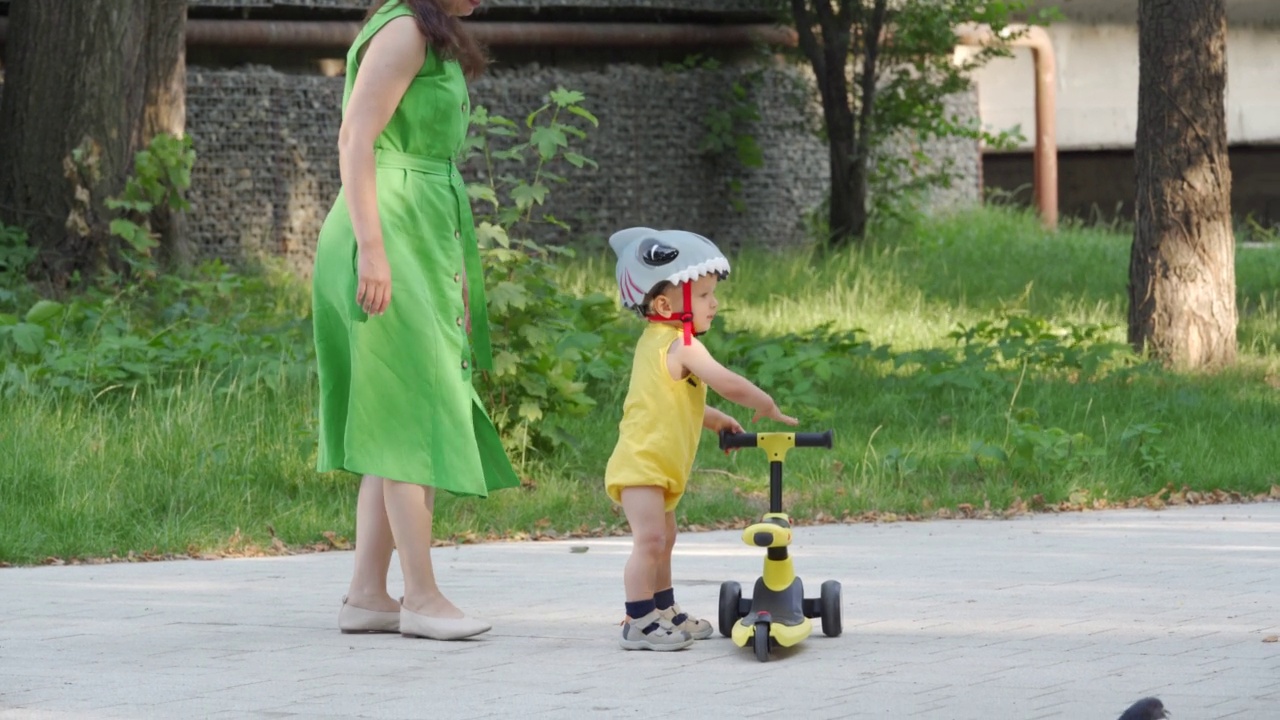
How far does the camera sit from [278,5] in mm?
16219

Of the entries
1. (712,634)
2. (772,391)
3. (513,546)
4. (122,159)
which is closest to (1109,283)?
(772,391)

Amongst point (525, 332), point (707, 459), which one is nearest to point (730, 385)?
point (525, 332)

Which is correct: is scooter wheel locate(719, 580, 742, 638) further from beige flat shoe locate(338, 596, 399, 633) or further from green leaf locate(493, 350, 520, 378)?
green leaf locate(493, 350, 520, 378)

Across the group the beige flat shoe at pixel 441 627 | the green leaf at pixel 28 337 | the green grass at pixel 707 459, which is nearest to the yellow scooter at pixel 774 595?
the beige flat shoe at pixel 441 627

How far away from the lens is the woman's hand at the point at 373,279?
192 inches

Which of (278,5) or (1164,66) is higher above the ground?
(278,5)

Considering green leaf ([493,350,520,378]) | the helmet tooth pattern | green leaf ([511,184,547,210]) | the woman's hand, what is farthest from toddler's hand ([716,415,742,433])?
green leaf ([493,350,520,378])

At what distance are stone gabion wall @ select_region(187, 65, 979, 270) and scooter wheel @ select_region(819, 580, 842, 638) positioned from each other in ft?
37.3

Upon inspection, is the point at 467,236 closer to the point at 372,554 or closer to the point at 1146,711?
the point at 372,554

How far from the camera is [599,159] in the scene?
18641 mm

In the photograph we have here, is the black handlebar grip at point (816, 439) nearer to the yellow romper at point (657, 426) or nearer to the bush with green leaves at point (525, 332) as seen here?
the yellow romper at point (657, 426)

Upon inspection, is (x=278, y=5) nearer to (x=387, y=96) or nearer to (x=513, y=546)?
(x=513, y=546)

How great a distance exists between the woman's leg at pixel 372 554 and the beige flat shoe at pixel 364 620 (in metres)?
0.02

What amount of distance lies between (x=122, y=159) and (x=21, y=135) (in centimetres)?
65
